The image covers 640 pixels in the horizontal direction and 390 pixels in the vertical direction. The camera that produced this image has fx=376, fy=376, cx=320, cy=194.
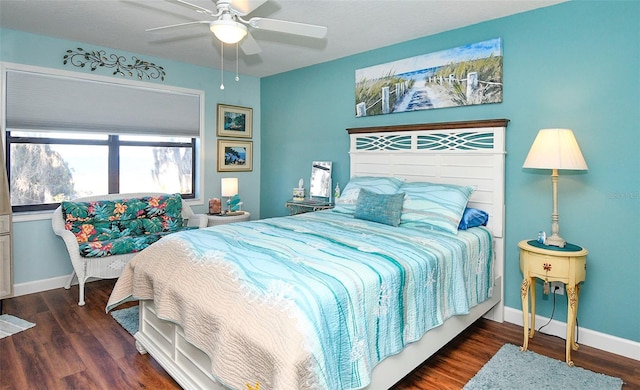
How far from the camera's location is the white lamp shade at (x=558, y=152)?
8.18 feet

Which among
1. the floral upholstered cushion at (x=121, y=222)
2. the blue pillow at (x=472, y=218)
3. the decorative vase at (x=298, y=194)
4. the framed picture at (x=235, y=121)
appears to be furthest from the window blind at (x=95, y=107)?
the blue pillow at (x=472, y=218)

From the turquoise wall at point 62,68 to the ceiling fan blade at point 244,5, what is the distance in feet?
8.65

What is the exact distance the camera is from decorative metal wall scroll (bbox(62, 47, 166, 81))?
3.92 m

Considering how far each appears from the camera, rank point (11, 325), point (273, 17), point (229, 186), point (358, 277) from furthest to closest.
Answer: point (229, 186) < point (273, 17) < point (11, 325) < point (358, 277)

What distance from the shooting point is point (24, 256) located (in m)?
3.71

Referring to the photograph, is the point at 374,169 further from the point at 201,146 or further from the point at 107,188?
the point at 107,188

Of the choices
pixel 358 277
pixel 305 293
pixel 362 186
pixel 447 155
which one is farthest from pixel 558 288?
pixel 305 293

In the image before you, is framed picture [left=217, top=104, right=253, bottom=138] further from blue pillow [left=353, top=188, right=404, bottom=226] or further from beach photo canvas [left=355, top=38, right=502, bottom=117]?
blue pillow [left=353, top=188, right=404, bottom=226]

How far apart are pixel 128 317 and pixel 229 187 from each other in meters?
2.08

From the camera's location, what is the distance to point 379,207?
310 cm

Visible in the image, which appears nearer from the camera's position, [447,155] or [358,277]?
[358,277]

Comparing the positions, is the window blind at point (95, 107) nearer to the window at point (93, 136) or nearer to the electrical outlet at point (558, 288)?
the window at point (93, 136)

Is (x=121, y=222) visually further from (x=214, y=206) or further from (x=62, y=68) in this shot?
(x=62, y=68)

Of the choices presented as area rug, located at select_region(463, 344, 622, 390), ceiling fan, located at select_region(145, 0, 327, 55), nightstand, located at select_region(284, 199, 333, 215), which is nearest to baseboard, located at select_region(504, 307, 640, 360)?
area rug, located at select_region(463, 344, 622, 390)
